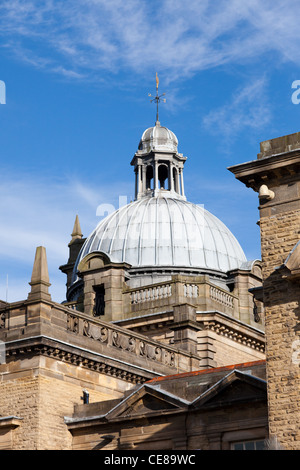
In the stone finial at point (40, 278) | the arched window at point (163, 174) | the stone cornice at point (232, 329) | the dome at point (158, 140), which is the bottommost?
the stone finial at point (40, 278)

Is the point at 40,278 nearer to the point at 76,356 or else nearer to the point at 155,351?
the point at 76,356

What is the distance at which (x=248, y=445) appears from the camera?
30.3m

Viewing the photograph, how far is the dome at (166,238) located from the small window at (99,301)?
5.40 feet

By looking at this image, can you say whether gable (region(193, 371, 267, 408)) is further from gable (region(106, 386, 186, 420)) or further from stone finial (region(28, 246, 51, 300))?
stone finial (region(28, 246, 51, 300))

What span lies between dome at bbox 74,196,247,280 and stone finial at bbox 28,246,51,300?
15.6 meters

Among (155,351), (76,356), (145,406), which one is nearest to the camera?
(145,406)

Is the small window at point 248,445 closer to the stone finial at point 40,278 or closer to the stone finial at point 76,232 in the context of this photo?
the stone finial at point 40,278

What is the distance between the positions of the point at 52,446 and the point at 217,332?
15.4 meters

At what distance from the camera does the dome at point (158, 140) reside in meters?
57.2

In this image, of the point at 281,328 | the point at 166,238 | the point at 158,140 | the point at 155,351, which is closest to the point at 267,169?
the point at 281,328

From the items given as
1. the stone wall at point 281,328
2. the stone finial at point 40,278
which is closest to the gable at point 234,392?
the stone wall at point 281,328

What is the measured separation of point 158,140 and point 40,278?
81.5 ft

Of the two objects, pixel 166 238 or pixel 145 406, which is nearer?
pixel 145 406

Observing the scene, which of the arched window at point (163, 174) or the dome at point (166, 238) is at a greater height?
the arched window at point (163, 174)
